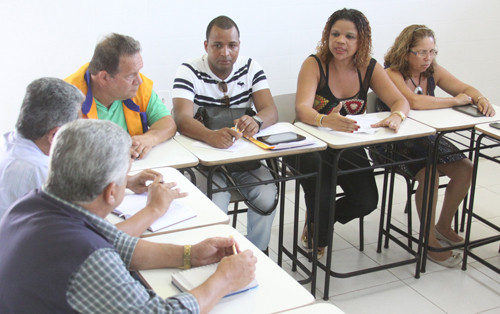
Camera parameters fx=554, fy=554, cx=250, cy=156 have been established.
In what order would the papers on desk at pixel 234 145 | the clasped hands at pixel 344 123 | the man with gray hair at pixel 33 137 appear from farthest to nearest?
the clasped hands at pixel 344 123
the papers on desk at pixel 234 145
the man with gray hair at pixel 33 137

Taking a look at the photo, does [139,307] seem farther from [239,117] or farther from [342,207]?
[342,207]

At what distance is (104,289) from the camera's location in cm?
121

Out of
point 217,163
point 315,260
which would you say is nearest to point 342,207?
point 315,260

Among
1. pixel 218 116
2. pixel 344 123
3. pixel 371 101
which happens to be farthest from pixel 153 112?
pixel 371 101

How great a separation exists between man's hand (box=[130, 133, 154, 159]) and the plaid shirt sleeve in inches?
48.4

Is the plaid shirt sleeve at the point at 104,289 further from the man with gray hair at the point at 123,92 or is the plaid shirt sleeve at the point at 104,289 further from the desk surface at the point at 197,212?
the man with gray hair at the point at 123,92

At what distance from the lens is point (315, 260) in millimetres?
2936

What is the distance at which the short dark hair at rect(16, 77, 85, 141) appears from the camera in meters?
1.73

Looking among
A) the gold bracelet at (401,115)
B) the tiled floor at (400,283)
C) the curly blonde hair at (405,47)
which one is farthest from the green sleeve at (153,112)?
the curly blonde hair at (405,47)

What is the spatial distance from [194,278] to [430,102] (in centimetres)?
233

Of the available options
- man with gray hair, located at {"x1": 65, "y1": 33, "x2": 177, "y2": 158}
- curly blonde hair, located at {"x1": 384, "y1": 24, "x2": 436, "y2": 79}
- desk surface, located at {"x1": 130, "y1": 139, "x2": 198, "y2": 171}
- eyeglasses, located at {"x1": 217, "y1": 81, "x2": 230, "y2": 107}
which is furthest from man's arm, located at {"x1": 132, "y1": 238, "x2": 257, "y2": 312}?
curly blonde hair, located at {"x1": 384, "y1": 24, "x2": 436, "y2": 79}

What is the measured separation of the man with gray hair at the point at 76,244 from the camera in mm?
1202

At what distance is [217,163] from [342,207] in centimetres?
100

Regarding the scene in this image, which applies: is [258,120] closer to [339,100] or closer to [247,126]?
[247,126]
